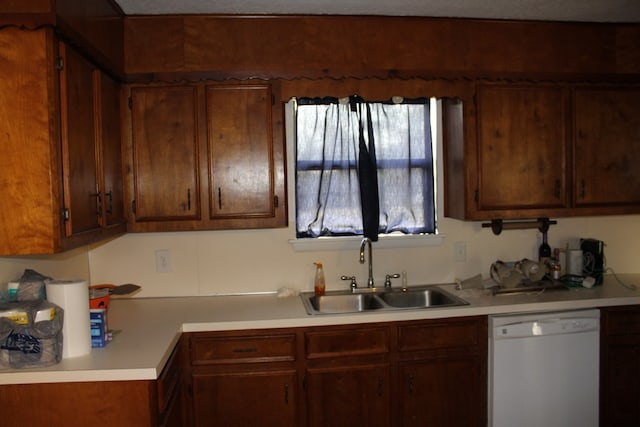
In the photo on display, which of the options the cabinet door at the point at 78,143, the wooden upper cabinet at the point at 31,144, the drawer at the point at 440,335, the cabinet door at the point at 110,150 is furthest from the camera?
the drawer at the point at 440,335

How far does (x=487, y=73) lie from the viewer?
257cm

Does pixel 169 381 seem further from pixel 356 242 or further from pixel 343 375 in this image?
pixel 356 242

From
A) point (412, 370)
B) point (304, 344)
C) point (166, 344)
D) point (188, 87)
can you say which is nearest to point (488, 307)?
point (412, 370)

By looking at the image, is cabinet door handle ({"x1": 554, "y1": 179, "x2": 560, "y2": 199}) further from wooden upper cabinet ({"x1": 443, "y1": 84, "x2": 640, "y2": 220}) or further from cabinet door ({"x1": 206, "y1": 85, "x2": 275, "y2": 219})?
cabinet door ({"x1": 206, "y1": 85, "x2": 275, "y2": 219})

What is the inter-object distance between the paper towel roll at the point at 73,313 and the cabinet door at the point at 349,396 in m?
1.03

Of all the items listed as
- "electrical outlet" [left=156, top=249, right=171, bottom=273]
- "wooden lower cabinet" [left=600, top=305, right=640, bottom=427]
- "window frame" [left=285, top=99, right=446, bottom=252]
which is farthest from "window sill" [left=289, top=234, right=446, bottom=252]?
"wooden lower cabinet" [left=600, top=305, right=640, bottom=427]

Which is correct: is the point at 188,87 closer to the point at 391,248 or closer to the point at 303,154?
the point at 303,154

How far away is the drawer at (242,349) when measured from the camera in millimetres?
2246

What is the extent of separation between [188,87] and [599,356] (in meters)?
2.57

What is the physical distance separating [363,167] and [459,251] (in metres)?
0.84

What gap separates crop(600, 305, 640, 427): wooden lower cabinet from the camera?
2.50 metres

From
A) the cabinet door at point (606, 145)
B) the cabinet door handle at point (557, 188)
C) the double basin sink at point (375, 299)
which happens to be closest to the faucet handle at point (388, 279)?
the double basin sink at point (375, 299)

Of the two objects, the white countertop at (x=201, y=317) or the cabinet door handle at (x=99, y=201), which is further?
the cabinet door handle at (x=99, y=201)

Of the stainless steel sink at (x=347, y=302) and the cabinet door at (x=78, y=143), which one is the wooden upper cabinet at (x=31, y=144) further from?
the stainless steel sink at (x=347, y=302)
